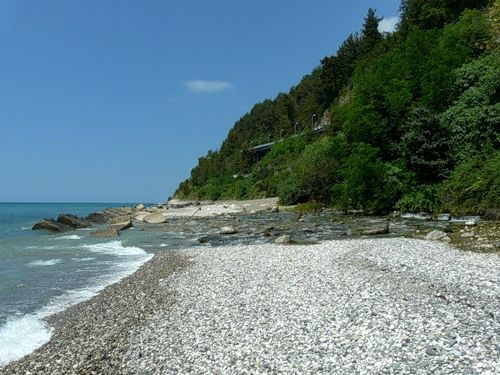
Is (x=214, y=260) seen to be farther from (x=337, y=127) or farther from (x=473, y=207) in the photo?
(x=337, y=127)

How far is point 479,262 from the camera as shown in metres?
15.1

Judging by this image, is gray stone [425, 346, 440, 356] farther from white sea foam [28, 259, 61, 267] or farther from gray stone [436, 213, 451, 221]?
gray stone [436, 213, 451, 221]

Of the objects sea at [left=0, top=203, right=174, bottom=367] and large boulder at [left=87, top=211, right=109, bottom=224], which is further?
large boulder at [left=87, top=211, right=109, bottom=224]

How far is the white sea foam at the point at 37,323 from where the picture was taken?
10391 mm

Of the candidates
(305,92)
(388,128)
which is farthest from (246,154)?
(388,128)

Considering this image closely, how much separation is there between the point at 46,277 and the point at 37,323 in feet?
24.6

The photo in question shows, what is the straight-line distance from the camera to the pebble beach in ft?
26.2

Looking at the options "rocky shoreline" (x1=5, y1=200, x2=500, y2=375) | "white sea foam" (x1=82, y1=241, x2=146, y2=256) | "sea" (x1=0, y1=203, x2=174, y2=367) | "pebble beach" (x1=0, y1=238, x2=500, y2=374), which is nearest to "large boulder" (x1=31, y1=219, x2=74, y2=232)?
"sea" (x1=0, y1=203, x2=174, y2=367)

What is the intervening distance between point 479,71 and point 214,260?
31277 millimetres

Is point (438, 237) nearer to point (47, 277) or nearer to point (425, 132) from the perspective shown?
point (425, 132)

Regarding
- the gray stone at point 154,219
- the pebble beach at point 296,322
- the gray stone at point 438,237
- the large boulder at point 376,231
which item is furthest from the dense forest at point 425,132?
the pebble beach at point 296,322

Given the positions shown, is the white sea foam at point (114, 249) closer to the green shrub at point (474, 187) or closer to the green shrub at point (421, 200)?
the green shrub at point (421, 200)

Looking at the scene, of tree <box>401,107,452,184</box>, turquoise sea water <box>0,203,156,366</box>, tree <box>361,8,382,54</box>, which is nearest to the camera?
turquoise sea water <box>0,203,156,366</box>

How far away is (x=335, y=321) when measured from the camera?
9914mm
